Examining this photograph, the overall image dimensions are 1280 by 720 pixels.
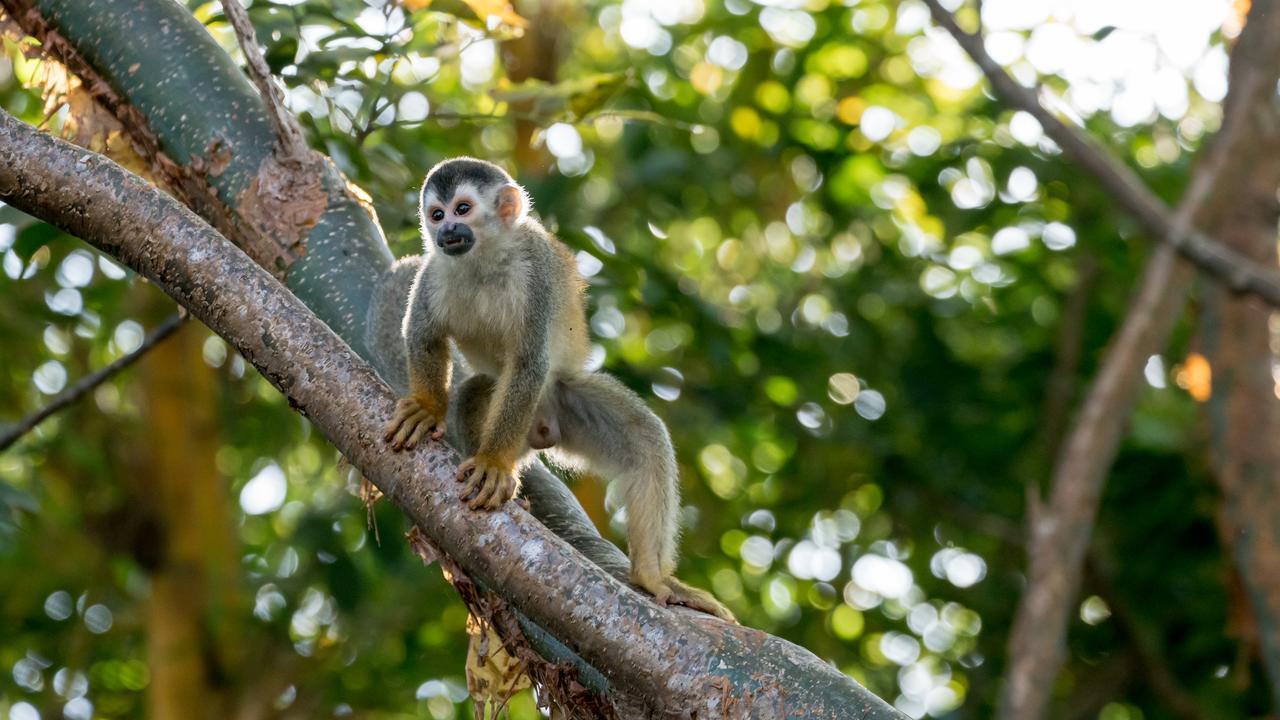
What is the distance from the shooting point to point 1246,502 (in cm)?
557

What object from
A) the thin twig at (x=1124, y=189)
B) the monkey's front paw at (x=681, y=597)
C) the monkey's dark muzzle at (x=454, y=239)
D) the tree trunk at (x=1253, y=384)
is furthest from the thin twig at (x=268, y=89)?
the tree trunk at (x=1253, y=384)

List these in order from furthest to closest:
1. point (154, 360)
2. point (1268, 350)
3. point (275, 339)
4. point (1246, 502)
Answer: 1. point (154, 360)
2. point (1268, 350)
3. point (1246, 502)
4. point (275, 339)

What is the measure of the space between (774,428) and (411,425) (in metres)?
3.80

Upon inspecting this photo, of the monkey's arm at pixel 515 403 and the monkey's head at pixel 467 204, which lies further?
the monkey's head at pixel 467 204

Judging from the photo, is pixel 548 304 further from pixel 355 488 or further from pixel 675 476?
pixel 355 488

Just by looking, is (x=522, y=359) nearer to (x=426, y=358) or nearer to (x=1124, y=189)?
(x=426, y=358)

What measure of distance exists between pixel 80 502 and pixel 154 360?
32.4 inches

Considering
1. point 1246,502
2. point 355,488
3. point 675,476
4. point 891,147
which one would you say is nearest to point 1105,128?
point 891,147

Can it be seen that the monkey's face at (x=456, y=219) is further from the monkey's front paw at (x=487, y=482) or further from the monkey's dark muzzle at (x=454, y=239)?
the monkey's front paw at (x=487, y=482)

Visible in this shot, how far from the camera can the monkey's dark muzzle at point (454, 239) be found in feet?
12.2

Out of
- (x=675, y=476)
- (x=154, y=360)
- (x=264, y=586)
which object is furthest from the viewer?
(x=154, y=360)

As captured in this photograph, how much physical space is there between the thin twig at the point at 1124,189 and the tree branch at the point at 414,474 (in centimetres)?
271

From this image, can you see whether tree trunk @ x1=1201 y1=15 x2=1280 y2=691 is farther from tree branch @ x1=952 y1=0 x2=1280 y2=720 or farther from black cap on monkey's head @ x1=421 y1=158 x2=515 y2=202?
black cap on monkey's head @ x1=421 y1=158 x2=515 y2=202

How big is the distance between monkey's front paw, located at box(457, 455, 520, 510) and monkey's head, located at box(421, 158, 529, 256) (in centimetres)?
87
